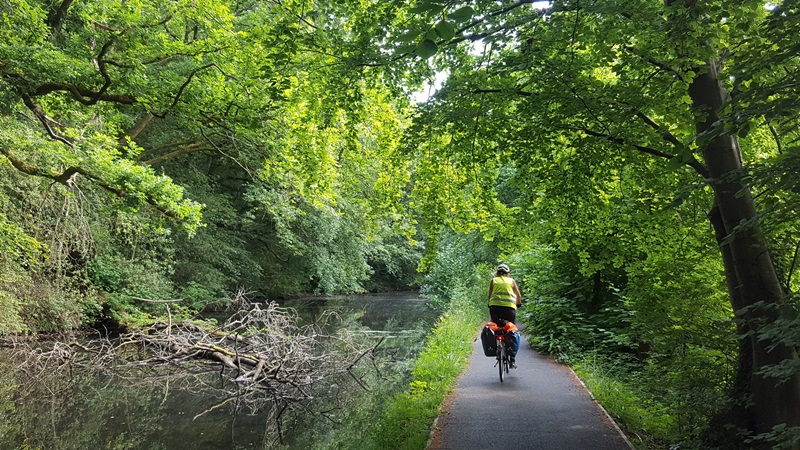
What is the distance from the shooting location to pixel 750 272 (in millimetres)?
4953

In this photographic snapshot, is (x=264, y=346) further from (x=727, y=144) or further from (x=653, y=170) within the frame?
(x=727, y=144)

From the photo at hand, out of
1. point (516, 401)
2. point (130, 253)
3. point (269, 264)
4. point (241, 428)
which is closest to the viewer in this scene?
point (516, 401)

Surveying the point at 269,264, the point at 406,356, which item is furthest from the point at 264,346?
the point at 269,264

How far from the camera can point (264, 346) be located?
37.3 feet

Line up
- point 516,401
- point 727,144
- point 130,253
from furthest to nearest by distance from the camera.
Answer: point 130,253 < point 516,401 < point 727,144

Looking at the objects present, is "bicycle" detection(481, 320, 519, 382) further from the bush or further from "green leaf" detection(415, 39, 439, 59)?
"green leaf" detection(415, 39, 439, 59)

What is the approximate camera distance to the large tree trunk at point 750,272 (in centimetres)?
463

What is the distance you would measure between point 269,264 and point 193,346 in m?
17.0

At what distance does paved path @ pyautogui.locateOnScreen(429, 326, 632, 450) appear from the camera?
5609 millimetres

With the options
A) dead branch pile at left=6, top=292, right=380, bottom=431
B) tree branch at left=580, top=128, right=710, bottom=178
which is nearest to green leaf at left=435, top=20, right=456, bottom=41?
tree branch at left=580, top=128, right=710, bottom=178

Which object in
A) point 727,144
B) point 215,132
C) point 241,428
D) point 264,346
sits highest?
point 215,132

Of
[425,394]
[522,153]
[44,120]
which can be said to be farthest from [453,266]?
[522,153]

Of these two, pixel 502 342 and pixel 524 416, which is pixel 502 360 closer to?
pixel 502 342

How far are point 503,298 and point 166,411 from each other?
6242 mm
